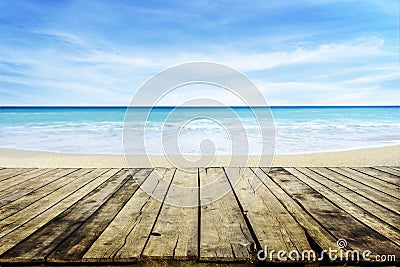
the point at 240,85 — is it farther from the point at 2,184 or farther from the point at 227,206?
the point at 2,184

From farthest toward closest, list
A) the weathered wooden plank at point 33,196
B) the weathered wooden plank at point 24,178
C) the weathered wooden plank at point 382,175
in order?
1. the weathered wooden plank at point 382,175
2. the weathered wooden plank at point 24,178
3. the weathered wooden plank at point 33,196

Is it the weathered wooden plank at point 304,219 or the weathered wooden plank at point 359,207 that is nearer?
the weathered wooden plank at point 304,219

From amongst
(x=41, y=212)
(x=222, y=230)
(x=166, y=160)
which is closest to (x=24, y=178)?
(x=41, y=212)

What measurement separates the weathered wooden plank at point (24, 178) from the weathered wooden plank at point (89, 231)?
118 cm

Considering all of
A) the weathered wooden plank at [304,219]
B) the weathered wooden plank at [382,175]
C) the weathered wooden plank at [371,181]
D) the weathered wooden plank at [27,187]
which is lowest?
the weathered wooden plank at [382,175]

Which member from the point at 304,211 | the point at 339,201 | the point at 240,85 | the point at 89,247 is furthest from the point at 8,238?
the point at 339,201

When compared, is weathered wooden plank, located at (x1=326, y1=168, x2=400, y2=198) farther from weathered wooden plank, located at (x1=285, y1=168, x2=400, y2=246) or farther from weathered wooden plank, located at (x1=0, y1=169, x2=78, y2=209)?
weathered wooden plank, located at (x1=0, y1=169, x2=78, y2=209)

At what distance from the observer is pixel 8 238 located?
6.87 ft

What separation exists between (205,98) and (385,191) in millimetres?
1966

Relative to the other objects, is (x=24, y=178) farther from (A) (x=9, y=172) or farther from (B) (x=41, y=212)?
(B) (x=41, y=212)

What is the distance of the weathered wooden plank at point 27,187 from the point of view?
10.1ft

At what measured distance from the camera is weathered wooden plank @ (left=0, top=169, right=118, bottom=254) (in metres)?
2.13

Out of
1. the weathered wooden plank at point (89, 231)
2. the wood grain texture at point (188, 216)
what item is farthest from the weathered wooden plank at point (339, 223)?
the weathered wooden plank at point (89, 231)

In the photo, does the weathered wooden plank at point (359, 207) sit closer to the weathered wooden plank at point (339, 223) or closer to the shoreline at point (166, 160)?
the weathered wooden plank at point (339, 223)
